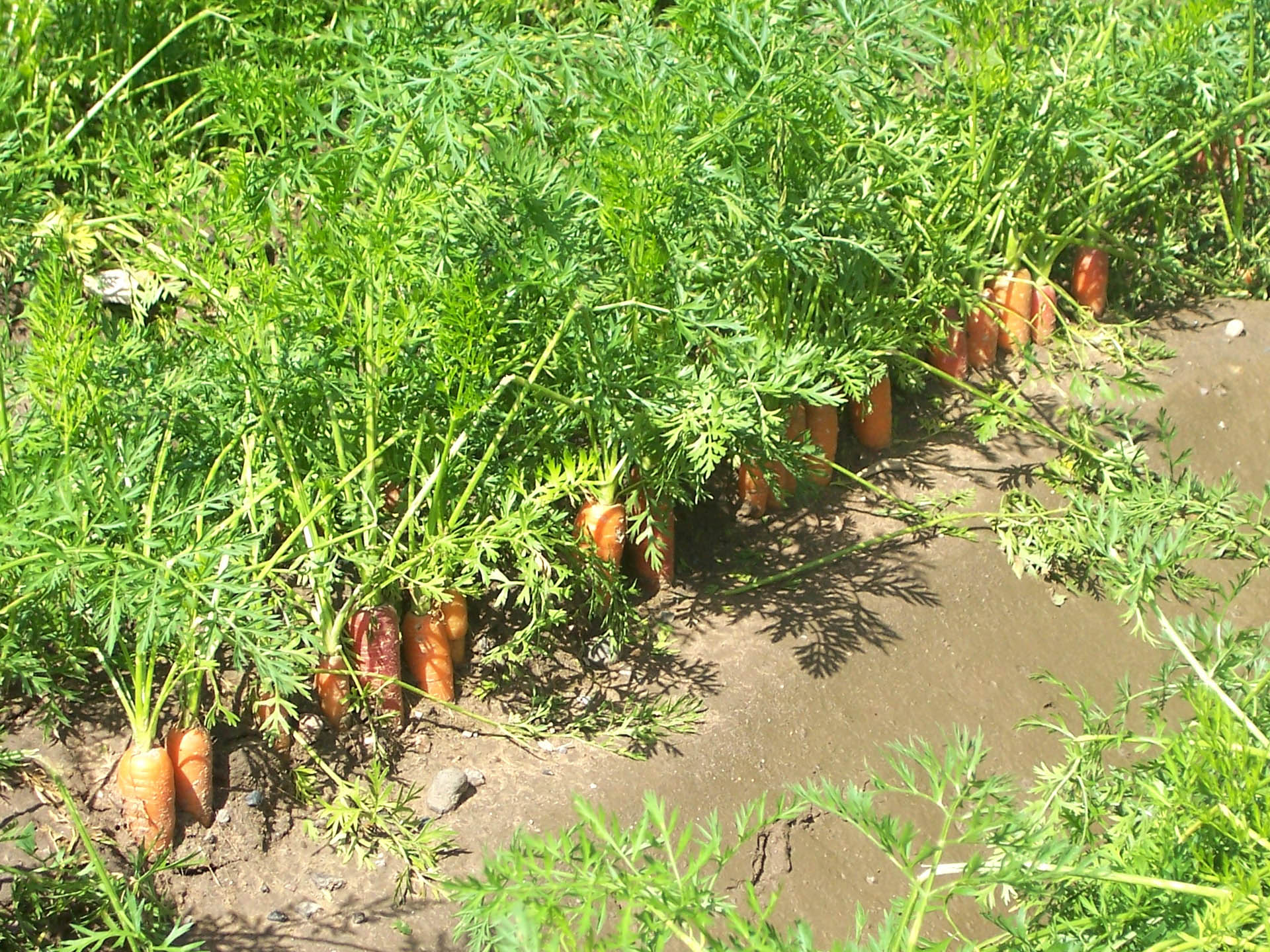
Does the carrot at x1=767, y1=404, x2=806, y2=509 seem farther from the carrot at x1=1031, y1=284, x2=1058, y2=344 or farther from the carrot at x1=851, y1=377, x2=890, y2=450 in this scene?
the carrot at x1=1031, y1=284, x2=1058, y2=344

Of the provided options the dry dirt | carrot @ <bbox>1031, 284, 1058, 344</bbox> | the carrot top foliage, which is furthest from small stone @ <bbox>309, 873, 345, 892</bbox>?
carrot @ <bbox>1031, 284, 1058, 344</bbox>

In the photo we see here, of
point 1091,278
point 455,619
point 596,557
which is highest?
point 1091,278

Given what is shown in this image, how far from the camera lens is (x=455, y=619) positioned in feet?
9.78

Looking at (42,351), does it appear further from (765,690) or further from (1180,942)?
(1180,942)

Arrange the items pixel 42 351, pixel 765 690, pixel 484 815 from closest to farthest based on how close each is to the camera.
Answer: pixel 42 351 → pixel 484 815 → pixel 765 690

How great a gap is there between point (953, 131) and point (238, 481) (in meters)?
1.98

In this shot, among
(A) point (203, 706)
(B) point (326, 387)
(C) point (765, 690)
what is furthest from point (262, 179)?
(C) point (765, 690)

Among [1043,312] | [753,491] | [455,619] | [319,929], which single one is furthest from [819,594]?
[319,929]

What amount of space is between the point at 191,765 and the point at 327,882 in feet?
1.06

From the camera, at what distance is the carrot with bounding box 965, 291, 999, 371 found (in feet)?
13.1

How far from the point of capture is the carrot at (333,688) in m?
2.82

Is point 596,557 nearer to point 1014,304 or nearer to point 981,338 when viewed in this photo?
point 981,338

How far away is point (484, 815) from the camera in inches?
111

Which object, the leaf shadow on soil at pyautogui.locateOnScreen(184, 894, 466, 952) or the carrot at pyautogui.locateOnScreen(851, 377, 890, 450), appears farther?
the carrot at pyautogui.locateOnScreen(851, 377, 890, 450)
